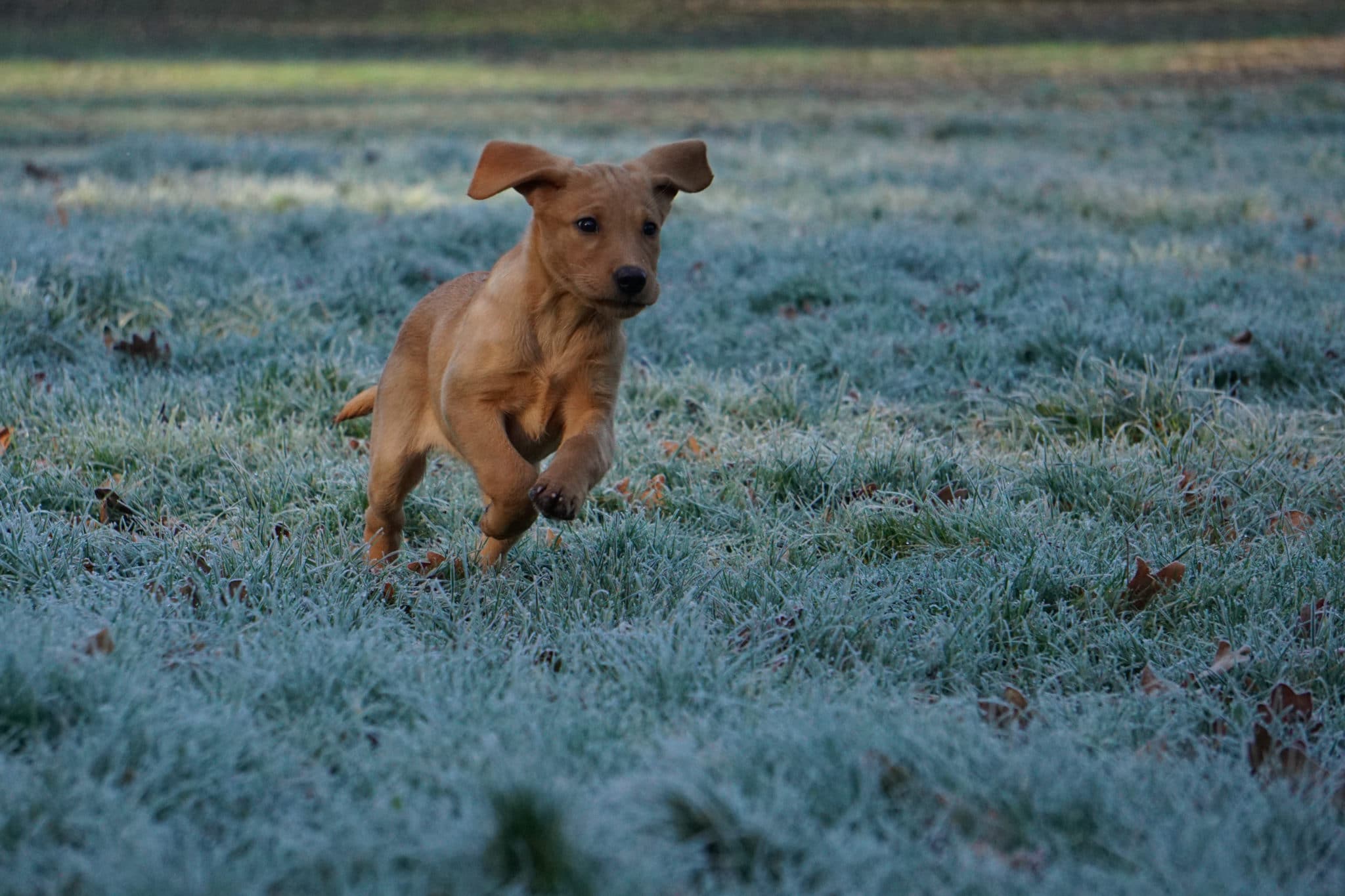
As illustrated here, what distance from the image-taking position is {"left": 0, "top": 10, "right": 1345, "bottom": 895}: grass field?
1.95 m

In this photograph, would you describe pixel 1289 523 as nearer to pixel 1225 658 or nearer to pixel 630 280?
pixel 1225 658

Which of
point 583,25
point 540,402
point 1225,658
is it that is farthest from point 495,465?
point 583,25

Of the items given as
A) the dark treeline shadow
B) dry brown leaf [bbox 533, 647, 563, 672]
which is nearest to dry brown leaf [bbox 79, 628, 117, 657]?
dry brown leaf [bbox 533, 647, 563, 672]

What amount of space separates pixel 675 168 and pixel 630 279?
1.78 feet

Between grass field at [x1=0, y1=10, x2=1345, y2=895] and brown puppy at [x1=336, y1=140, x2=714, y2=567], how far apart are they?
35cm

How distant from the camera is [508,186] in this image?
10.2 feet

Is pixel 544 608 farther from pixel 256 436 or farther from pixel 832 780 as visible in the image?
pixel 256 436

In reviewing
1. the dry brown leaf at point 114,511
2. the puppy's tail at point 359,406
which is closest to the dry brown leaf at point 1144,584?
the puppy's tail at point 359,406

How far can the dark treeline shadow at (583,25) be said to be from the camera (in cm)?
2641

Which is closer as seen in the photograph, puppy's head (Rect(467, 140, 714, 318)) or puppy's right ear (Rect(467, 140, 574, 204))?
puppy's head (Rect(467, 140, 714, 318))

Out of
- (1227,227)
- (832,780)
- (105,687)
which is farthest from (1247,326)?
(105,687)

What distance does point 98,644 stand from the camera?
2.50m

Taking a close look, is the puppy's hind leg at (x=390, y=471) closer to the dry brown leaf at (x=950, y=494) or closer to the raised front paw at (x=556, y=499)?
the raised front paw at (x=556, y=499)

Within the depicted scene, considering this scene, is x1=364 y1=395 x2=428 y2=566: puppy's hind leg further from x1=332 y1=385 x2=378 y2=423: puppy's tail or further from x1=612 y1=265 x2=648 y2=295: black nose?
x1=612 y1=265 x2=648 y2=295: black nose
